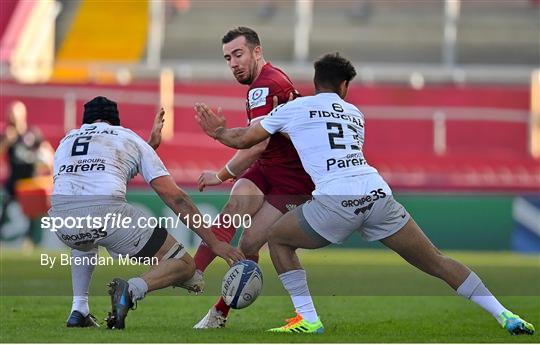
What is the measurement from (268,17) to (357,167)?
24.7 meters

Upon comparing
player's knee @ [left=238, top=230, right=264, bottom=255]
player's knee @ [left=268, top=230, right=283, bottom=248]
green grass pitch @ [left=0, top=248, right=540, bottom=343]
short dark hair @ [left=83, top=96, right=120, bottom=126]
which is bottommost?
green grass pitch @ [left=0, top=248, right=540, bottom=343]

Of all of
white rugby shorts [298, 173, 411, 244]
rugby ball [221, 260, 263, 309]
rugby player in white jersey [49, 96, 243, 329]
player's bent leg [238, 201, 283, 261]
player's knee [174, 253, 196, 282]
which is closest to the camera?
white rugby shorts [298, 173, 411, 244]

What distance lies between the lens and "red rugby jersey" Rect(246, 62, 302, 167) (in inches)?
420

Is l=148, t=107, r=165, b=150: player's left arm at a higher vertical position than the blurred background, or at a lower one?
higher

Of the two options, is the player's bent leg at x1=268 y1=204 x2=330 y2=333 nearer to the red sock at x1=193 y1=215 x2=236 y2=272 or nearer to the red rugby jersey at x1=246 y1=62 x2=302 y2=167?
the red sock at x1=193 y1=215 x2=236 y2=272

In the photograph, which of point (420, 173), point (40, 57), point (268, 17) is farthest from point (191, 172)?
point (268, 17)

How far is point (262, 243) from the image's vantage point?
416 inches

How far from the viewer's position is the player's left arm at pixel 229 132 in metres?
9.89

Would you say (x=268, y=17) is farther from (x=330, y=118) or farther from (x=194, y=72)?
(x=330, y=118)

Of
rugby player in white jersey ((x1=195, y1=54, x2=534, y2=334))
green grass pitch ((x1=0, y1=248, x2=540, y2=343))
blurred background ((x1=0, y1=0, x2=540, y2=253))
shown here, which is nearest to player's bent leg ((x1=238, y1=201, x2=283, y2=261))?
rugby player in white jersey ((x1=195, y1=54, x2=534, y2=334))

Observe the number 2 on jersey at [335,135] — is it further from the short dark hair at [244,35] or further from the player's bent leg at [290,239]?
the short dark hair at [244,35]

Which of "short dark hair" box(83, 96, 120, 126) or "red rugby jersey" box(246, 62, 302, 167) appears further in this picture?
"red rugby jersey" box(246, 62, 302, 167)

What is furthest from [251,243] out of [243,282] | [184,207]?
[184,207]

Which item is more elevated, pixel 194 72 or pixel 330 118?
pixel 330 118
